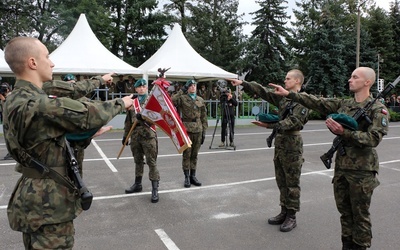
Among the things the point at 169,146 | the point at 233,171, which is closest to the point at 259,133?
the point at 169,146

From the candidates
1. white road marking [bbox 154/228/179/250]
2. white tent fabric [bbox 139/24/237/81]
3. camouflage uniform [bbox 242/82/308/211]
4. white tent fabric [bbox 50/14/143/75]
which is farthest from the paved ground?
white tent fabric [bbox 139/24/237/81]

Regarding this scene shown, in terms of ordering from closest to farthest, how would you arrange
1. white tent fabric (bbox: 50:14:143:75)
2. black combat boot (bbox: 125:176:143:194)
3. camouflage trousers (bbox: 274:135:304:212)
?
1. camouflage trousers (bbox: 274:135:304:212)
2. black combat boot (bbox: 125:176:143:194)
3. white tent fabric (bbox: 50:14:143:75)

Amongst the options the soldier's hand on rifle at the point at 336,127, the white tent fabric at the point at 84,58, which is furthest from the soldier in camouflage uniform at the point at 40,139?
the white tent fabric at the point at 84,58

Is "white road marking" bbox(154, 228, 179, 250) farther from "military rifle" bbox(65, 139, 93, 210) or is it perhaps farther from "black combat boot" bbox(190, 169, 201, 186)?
"black combat boot" bbox(190, 169, 201, 186)

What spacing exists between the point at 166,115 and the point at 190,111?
7.52ft

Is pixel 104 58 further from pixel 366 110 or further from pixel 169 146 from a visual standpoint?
pixel 366 110

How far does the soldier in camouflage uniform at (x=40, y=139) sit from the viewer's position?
7.07ft

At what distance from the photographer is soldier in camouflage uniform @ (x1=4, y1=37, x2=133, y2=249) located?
84.8 inches

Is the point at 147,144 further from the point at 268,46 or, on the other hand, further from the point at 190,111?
the point at 268,46

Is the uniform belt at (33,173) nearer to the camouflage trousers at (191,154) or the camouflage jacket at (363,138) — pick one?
the camouflage jacket at (363,138)

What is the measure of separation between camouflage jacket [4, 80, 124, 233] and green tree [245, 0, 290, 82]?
28.0 m

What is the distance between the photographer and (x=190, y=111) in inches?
256

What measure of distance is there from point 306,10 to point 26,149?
45.2 meters

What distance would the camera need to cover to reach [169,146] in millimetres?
10641
